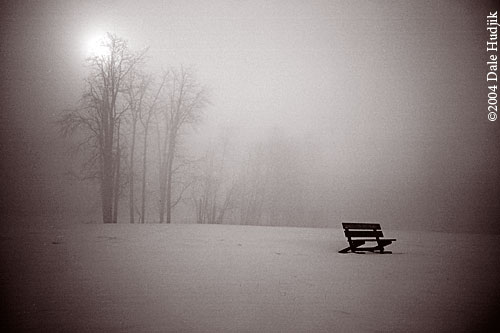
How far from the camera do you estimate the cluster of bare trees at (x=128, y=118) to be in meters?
24.6

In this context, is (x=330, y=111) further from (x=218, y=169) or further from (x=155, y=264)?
(x=155, y=264)

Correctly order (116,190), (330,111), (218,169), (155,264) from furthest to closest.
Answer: (330,111) → (218,169) → (116,190) → (155,264)

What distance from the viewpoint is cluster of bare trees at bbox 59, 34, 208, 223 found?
24.6 meters

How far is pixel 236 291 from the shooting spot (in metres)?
6.50

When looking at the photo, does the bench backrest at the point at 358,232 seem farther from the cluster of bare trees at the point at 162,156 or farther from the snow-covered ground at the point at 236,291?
the cluster of bare trees at the point at 162,156

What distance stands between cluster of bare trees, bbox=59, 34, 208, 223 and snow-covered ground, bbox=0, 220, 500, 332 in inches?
556

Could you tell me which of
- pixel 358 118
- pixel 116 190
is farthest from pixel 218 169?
pixel 358 118

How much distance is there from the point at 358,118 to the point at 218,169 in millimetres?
47186

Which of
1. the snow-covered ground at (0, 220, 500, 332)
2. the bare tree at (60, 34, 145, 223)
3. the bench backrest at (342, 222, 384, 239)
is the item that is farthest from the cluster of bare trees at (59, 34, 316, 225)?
the bench backrest at (342, 222, 384, 239)

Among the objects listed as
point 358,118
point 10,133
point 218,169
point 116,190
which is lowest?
point 116,190

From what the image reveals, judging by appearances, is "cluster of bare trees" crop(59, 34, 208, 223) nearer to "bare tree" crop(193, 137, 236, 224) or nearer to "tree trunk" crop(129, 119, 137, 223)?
"tree trunk" crop(129, 119, 137, 223)

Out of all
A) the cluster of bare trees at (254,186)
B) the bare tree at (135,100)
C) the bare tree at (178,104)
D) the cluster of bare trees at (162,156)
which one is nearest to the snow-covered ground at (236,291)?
the cluster of bare trees at (162,156)

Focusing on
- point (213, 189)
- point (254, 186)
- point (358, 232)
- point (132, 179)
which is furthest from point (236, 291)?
point (254, 186)

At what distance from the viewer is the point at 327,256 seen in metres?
11.7
